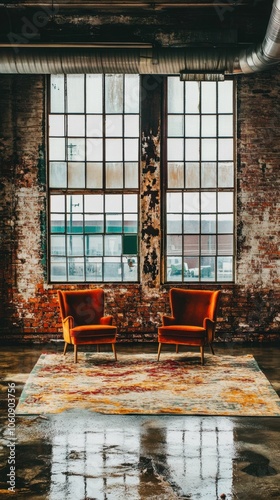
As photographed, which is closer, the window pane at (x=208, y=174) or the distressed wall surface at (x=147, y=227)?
the distressed wall surface at (x=147, y=227)

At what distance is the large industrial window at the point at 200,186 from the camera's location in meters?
11.1

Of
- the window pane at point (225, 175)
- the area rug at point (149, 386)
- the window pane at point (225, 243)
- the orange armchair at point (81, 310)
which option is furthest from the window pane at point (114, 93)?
the area rug at point (149, 386)

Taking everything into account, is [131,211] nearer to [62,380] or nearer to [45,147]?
[45,147]

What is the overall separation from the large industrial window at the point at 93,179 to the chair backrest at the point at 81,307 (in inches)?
40.8

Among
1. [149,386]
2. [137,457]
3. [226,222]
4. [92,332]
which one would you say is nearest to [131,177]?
[226,222]

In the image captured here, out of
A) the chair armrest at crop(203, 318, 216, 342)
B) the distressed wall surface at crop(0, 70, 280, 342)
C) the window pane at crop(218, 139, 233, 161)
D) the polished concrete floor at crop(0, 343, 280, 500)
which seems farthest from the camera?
the window pane at crop(218, 139, 233, 161)

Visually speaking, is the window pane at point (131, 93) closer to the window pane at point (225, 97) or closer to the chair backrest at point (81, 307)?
the window pane at point (225, 97)

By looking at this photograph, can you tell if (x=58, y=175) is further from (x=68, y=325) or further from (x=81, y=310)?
(x=68, y=325)

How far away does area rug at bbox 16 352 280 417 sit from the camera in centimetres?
710

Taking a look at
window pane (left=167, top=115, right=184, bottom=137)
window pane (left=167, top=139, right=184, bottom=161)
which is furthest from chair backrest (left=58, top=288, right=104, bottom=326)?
window pane (left=167, top=115, right=184, bottom=137)

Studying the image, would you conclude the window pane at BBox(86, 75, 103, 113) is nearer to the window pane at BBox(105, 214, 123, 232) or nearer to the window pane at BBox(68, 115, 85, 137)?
the window pane at BBox(68, 115, 85, 137)

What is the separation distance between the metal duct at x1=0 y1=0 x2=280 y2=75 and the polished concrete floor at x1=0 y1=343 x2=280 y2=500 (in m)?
4.88

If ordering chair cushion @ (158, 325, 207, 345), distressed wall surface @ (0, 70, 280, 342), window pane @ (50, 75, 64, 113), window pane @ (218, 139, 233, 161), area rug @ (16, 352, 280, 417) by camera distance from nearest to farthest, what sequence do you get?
1. area rug @ (16, 352, 280, 417)
2. chair cushion @ (158, 325, 207, 345)
3. distressed wall surface @ (0, 70, 280, 342)
4. window pane @ (50, 75, 64, 113)
5. window pane @ (218, 139, 233, 161)

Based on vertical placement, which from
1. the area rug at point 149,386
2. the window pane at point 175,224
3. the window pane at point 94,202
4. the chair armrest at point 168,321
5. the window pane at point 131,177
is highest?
the window pane at point 131,177
